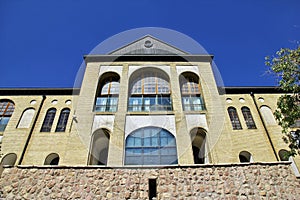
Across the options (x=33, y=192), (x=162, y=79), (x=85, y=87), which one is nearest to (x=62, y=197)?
(x=33, y=192)

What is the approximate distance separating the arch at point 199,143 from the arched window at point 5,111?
14283mm

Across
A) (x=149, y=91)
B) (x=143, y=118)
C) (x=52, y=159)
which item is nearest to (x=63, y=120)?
(x=52, y=159)

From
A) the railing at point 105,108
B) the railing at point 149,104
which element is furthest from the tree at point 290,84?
the railing at point 105,108

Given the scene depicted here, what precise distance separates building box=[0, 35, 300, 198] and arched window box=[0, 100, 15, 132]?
7 centimetres

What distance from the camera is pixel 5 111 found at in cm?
1582

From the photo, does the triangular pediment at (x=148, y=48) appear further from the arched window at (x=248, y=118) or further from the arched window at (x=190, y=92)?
the arched window at (x=248, y=118)

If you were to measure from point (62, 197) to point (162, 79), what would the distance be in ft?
36.2

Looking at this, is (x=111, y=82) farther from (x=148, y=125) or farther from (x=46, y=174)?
(x=46, y=174)

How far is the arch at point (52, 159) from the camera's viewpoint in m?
13.4

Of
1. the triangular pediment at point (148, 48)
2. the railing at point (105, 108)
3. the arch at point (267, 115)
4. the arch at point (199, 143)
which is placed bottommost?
the arch at point (199, 143)

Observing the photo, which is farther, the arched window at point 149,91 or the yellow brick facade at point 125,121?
the arched window at point 149,91

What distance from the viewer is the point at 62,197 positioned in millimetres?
7262

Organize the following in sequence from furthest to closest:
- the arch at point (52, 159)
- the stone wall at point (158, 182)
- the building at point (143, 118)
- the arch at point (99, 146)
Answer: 1. the arch at point (52, 159)
2. the arch at point (99, 146)
3. the building at point (143, 118)
4. the stone wall at point (158, 182)

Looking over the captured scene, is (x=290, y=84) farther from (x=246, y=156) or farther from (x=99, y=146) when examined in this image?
(x=99, y=146)
